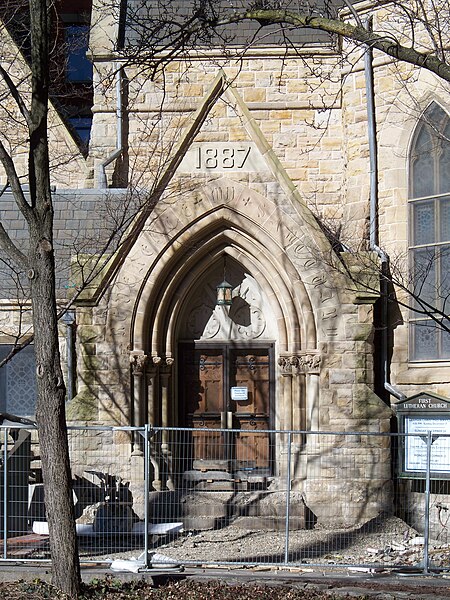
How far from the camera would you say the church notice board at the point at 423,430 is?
1468 centimetres

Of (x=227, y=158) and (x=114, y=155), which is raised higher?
(x=114, y=155)

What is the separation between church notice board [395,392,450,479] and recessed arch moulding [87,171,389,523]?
329mm

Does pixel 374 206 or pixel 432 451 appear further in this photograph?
pixel 374 206

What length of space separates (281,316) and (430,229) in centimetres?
270

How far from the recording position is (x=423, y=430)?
49.8 feet

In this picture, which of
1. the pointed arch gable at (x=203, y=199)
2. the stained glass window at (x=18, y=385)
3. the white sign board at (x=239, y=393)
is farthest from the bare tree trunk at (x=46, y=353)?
the stained glass window at (x=18, y=385)

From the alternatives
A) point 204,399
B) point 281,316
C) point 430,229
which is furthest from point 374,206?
point 204,399

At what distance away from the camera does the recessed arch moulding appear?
1495 centimetres

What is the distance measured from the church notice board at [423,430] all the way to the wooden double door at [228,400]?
2149mm

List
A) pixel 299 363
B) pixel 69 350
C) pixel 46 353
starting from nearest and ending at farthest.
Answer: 1. pixel 46 353
2. pixel 299 363
3. pixel 69 350

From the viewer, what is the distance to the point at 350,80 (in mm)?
17547

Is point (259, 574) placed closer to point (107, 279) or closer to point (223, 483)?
point (223, 483)

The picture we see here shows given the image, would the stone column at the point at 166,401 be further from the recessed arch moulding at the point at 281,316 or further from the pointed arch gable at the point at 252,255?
the pointed arch gable at the point at 252,255

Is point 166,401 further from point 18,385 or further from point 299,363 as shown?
point 18,385
